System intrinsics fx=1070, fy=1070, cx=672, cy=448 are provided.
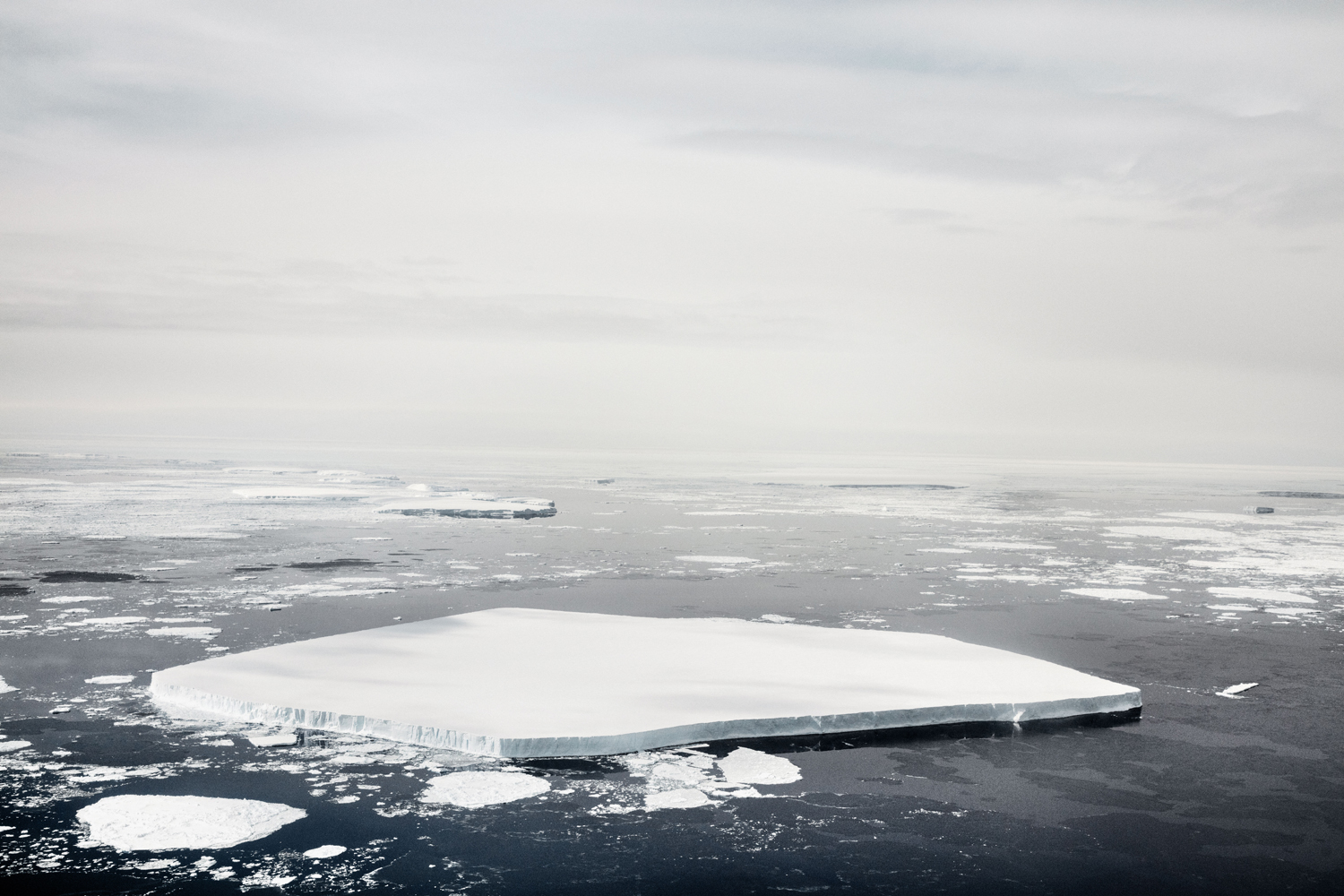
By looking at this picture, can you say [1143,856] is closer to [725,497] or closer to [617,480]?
[725,497]

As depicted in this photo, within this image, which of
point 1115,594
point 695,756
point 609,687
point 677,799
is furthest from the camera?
point 1115,594

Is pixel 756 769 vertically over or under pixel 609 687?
under

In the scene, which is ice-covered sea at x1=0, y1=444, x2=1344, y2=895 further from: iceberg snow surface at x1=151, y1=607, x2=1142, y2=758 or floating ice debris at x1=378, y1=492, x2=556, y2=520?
floating ice debris at x1=378, y1=492, x2=556, y2=520

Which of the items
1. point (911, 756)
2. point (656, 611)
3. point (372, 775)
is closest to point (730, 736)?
point (911, 756)

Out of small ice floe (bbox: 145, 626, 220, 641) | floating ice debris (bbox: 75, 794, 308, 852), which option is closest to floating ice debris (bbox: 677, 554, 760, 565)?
small ice floe (bbox: 145, 626, 220, 641)

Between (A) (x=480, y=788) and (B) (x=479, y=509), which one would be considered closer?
(A) (x=480, y=788)

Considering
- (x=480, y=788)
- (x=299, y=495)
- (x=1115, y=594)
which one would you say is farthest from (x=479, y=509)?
(x=480, y=788)

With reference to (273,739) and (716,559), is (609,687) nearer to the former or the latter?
(273,739)
